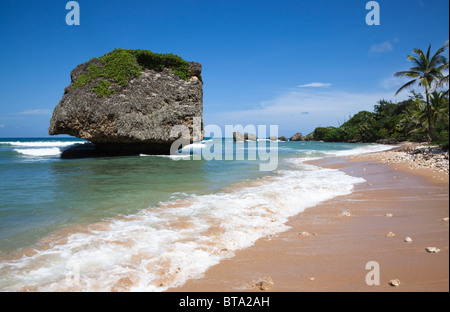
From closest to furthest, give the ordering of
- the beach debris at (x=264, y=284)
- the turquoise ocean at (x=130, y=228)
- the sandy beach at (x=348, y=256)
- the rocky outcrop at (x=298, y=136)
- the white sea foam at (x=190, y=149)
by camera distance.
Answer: the sandy beach at (x=348, y=256) → the beach debris at (x=264, y=284) → the turquoise ocean at (x=130, y=228) → the white sea foam at (x=190, y=149) → the rocky outcrop at (x=298, y=136)

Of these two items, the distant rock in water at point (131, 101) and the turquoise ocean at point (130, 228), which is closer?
the turquoise ocean at point (130, 228)

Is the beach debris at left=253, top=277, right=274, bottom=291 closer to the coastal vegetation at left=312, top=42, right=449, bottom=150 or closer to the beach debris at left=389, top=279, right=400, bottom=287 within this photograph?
the beach debris at left=389, top=279, right=400, bottom=287

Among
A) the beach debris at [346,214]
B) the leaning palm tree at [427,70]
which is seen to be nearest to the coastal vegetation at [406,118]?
the leaning palm tree at [427,70]

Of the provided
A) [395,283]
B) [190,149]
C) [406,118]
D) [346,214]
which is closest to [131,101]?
[190,149]

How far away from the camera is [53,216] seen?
5.15 meters

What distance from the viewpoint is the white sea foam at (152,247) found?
2.79 meters

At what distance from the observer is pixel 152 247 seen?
11.8 ft

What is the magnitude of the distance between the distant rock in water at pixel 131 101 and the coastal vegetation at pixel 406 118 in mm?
15742

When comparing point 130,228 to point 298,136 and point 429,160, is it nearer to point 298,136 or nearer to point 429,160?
point 429,160

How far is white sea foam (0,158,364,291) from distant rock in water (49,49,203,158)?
13.3m

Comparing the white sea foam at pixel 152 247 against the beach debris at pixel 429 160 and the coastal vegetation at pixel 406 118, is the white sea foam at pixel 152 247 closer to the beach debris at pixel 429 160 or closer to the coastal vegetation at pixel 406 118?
the beach debris at pixel 429 160

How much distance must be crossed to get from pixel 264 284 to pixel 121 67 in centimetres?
1924
